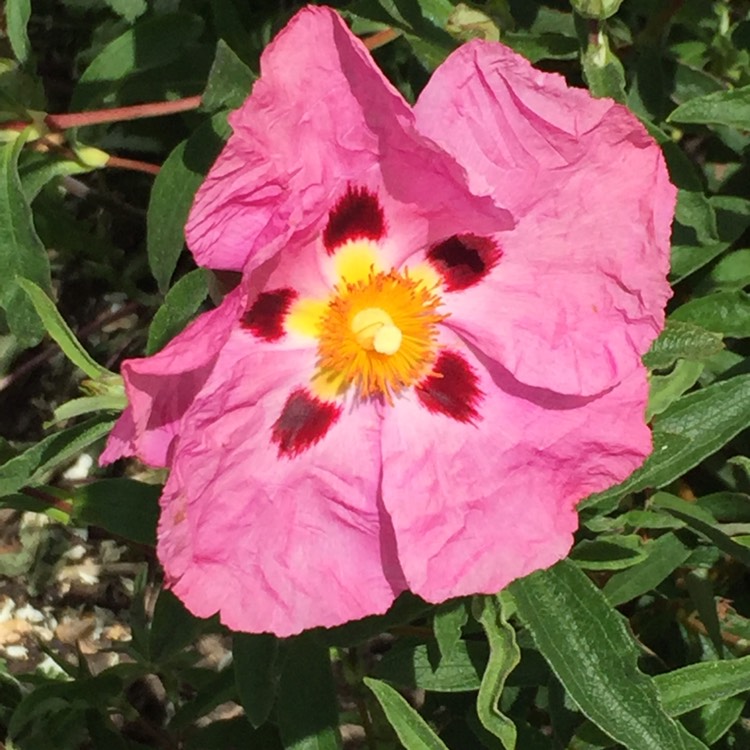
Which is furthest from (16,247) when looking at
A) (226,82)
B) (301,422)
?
(301,422)

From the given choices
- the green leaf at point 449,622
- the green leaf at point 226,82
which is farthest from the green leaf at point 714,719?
the green leaf at point 226,82

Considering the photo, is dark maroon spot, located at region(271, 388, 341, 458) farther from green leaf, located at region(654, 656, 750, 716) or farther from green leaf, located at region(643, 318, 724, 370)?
green leaf, located at region(654, 656, 750, 716)

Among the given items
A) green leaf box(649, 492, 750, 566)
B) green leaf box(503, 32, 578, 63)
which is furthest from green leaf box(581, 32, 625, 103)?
green leaf box(649, 492, 750, 566)

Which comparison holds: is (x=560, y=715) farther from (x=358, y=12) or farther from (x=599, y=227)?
(x=358, y=12)

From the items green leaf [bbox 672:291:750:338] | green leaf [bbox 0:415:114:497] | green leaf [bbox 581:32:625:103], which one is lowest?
green leaf [bbox 672:291:750:338]

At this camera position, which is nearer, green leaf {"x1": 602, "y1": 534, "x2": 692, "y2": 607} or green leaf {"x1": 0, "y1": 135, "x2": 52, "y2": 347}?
green leaf {"x1": 0, "y1": 135, "x2": 52, "y2": 347}

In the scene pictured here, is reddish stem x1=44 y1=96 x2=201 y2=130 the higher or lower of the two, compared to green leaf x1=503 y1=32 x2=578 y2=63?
lower
